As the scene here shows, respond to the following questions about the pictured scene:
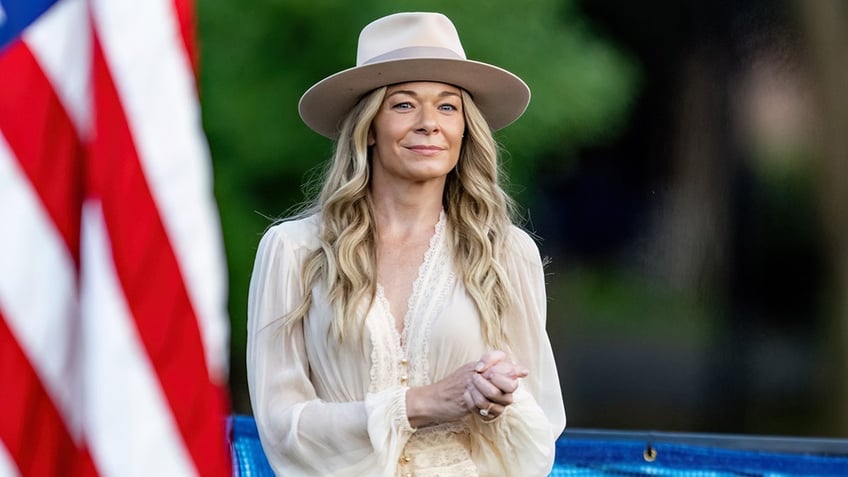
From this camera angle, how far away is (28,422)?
168 centimetres

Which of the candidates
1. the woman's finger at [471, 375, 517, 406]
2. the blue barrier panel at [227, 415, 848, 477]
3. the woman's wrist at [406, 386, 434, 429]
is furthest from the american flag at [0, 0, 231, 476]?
the blue barrier panel at [227, 415, 848, 477]

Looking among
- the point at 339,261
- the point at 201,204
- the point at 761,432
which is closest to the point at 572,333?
the point at 761,432

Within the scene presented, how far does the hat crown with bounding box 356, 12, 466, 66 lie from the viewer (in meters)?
3.38

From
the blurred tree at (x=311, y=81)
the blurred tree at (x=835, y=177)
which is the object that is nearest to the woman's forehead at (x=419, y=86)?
the blurred tree at (x=311, y=81)

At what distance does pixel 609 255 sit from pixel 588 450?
0.74 metres

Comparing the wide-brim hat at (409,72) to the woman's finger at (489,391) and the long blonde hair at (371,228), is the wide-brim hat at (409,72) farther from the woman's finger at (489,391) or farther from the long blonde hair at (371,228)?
the woman's finger at (489,391)

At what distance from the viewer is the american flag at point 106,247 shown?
1639 millimetres

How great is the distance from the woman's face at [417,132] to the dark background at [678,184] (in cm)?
188

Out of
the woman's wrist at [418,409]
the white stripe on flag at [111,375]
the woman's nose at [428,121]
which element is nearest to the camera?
the white stripe on flag at [111,375]

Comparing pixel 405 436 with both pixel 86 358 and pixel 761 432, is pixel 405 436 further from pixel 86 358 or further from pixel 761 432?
pixel 761 432

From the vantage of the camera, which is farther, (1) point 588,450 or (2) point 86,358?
(1) point 588,450

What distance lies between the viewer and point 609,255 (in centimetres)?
517

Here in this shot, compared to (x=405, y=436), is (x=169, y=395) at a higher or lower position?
higher

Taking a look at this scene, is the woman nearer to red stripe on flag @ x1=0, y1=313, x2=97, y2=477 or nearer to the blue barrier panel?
red stripe on flag @ x1=0, y1=313, x2=97, y2=477
